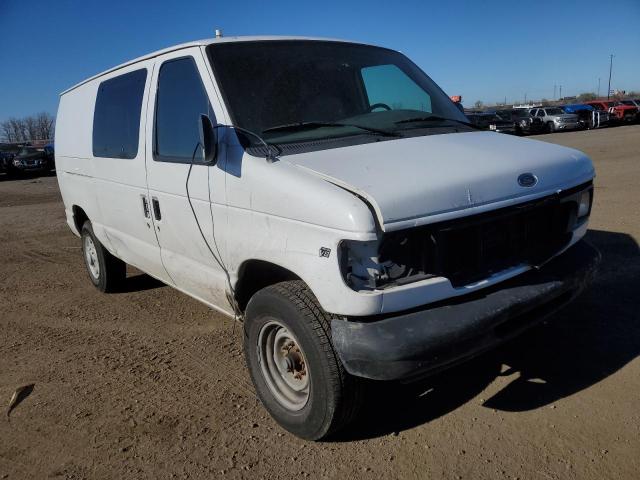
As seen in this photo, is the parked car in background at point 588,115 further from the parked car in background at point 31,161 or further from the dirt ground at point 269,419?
the dirt ground at point 269,419

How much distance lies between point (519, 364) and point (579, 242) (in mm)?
894

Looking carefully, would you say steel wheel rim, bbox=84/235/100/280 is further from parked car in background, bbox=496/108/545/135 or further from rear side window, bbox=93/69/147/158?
parked car in background, bbox=496/108/545/135

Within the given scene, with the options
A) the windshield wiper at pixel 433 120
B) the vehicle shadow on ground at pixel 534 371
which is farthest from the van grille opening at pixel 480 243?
the windshield wiper at pixel 433 120

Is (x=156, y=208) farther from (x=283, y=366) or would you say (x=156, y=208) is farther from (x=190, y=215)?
(x=283, y=366)

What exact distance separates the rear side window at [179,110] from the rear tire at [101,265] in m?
2.20

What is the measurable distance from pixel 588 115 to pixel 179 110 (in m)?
34.1

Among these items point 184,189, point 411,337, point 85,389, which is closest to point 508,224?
point 411,337

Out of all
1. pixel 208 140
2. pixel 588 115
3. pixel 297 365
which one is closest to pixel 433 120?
pixel 208 140

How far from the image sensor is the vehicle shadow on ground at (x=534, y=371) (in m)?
3.16

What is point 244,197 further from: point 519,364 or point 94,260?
point 94,260

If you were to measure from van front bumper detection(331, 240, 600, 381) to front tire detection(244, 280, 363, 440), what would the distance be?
15 centimetres

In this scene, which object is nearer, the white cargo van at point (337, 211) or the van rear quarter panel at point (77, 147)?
the white cargo van at point (337, 211)

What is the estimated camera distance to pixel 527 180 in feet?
9.20

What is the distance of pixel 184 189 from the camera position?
11.6 feet
